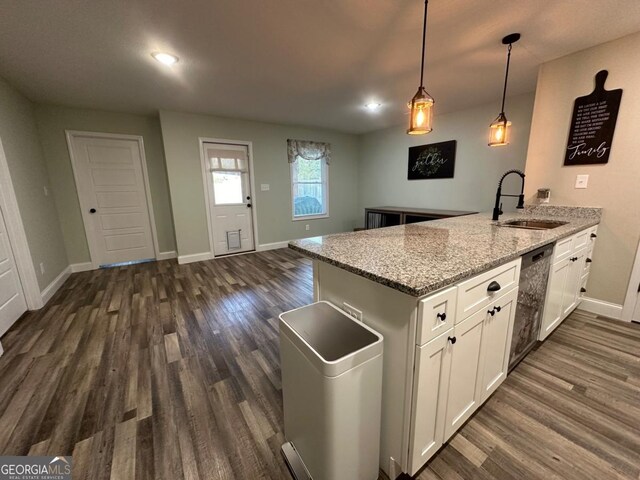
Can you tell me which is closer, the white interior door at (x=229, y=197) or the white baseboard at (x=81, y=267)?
the white baseboard at (x=81, y=267)

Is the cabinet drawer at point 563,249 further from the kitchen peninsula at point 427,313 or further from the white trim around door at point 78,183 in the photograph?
the white trim around door at point 78,183

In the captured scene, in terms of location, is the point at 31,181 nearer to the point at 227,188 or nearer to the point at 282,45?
the point at 227,188

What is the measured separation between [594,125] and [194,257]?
5.17 meters

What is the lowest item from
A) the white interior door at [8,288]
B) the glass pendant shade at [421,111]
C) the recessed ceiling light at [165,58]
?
the white interior door at [8,288]

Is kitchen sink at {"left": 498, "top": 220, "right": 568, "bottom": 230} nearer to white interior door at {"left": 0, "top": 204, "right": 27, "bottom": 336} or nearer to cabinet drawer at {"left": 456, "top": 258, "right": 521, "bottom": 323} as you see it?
cabinet drawer at {"left": 456, "top": 258, "right": 521, "bottom": 323}

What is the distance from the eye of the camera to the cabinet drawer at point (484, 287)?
1.05 m

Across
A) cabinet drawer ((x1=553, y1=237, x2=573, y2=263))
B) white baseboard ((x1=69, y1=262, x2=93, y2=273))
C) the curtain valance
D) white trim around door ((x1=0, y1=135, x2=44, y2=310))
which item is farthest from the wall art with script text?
white baseboard ((x1=69, y1=262, x2=93, y2=273))

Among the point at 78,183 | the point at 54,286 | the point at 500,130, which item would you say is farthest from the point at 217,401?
the point at 78,183

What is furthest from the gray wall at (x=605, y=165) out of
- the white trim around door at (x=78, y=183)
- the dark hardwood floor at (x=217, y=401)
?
the white trim around door at (x=78, y=183)

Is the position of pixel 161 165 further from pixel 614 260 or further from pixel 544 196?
pixel 614 260

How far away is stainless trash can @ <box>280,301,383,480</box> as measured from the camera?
0.87 metres

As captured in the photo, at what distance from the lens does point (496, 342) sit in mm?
1358

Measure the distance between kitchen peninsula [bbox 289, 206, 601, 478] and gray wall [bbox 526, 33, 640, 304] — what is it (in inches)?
49.9

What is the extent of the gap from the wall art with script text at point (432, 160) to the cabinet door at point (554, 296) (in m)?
2.65
